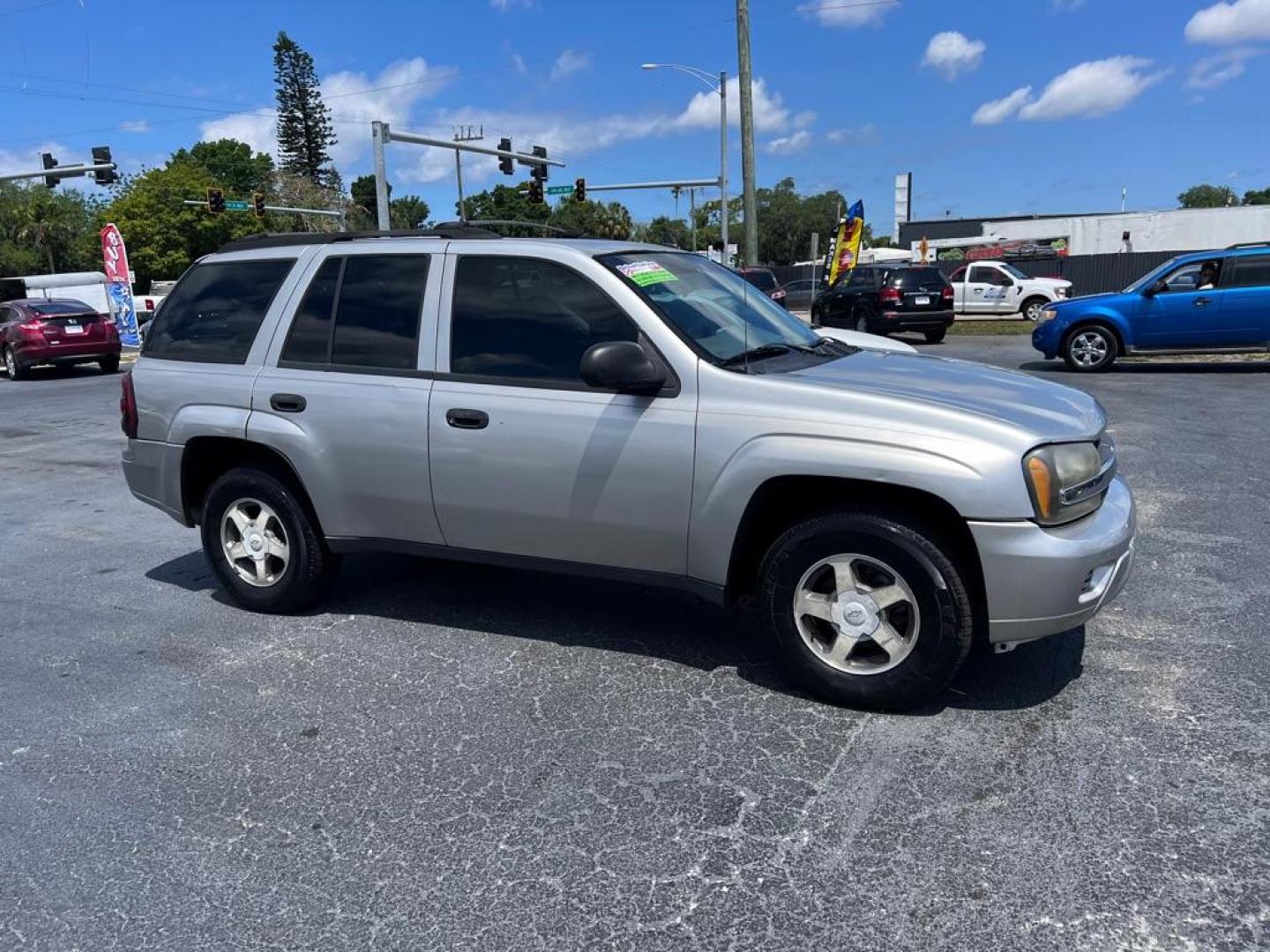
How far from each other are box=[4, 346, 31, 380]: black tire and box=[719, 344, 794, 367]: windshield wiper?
2047cm

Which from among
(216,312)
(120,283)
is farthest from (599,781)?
(120,283)

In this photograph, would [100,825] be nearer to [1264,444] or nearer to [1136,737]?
[1136,737]

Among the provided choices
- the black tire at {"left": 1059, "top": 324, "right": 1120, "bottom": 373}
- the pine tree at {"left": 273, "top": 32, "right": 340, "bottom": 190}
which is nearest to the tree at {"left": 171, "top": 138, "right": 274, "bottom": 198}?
the pine tree at {"left": 273, "top": 32, "right": 340, "bottom": 190}

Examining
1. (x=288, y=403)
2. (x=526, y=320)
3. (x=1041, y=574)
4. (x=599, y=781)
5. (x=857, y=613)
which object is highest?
(x=526, y=320)

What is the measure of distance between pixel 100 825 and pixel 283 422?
2032 millimetres

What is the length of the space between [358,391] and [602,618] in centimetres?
160

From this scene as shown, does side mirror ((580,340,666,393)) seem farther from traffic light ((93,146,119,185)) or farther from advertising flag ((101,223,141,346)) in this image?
traffic light ((93,146,119,185))

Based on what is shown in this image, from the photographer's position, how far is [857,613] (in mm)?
3625

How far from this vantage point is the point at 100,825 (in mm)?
3111

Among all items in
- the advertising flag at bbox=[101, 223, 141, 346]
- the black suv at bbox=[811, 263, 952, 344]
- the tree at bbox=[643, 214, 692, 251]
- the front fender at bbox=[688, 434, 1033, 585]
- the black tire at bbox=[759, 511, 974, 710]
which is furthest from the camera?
the tree at bbox=[643, 214, 692, 251]

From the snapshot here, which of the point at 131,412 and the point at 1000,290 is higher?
the point at 1000,290

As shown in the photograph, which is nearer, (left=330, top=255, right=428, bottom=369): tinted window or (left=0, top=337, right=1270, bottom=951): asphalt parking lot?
(left=0, top=337, right=1270, bottom=951): asphalt parking lot

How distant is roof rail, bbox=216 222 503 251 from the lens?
457 cm

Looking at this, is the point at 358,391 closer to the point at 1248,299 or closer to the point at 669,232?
the point at 1248,299
